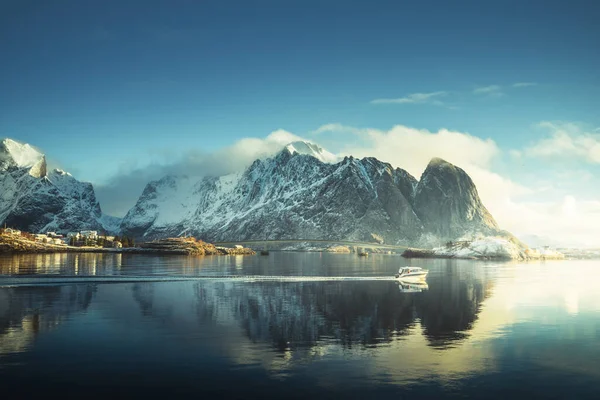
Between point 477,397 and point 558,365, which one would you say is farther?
point 558,365

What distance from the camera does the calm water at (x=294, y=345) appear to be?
3291cm

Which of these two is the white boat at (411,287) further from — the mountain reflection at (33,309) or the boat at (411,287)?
the mountain reflection at (33,309)

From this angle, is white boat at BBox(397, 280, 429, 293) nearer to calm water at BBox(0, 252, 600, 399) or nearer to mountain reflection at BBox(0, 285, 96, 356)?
calm water at BBox(0, 252, 600, 399)

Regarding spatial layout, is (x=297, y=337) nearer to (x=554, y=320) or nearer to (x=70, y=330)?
(x=70, y=330)

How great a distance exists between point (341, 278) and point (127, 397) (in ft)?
325

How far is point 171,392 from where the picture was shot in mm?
31188

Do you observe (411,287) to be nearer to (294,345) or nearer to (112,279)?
(112,279)

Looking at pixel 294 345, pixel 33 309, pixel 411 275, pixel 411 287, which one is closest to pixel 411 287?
pixel 411 287

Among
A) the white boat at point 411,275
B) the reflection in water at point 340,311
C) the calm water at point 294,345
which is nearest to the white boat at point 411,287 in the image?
the white boat at point 411,275

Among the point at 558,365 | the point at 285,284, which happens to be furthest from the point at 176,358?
the point at 285,284

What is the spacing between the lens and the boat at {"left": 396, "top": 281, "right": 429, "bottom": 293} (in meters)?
99.4

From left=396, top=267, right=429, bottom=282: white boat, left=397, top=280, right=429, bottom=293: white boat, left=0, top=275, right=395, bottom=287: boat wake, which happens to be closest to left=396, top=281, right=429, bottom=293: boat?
left=397, top=280, right=429, bottom=293: white boat

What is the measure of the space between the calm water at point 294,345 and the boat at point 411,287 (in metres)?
14.6

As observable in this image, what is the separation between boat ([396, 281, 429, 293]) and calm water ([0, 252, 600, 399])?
1461 cm
